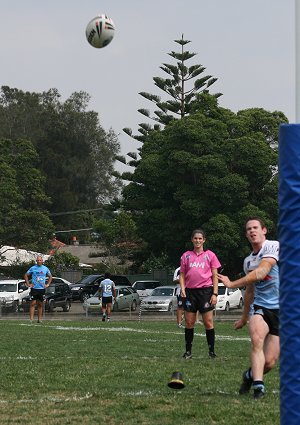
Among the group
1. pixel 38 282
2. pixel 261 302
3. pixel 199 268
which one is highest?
pixel 38 282

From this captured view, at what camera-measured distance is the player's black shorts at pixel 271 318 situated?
10164mm

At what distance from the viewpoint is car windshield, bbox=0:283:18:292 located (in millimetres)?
51469

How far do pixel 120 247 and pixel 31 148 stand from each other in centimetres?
916

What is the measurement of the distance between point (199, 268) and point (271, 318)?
5065mm

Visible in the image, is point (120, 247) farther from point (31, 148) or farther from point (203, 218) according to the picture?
point (203, 218)

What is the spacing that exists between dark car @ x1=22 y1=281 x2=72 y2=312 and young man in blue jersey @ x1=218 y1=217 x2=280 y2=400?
38.1 meters

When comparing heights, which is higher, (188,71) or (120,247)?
(188,71)

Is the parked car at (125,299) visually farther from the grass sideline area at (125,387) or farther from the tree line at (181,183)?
the grass sideline area at (125,387)

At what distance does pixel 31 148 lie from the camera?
7038 cm

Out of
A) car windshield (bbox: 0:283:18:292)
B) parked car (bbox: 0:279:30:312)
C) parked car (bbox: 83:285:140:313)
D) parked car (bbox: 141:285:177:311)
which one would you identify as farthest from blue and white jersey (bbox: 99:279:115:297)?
car windshield (bbox: 0:283:18:292)

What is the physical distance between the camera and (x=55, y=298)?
1908 inches

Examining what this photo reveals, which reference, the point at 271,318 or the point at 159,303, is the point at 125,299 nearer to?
the point at 159,303

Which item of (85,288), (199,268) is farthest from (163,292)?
(199,268)

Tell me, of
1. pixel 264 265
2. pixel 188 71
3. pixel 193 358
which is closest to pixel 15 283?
pixel 188 71
